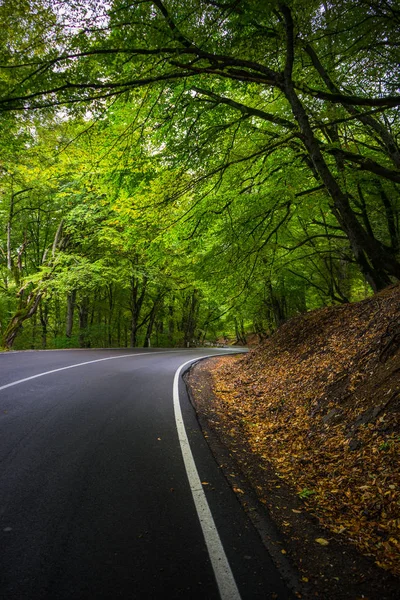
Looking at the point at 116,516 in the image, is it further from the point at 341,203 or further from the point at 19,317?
the point at 19,317

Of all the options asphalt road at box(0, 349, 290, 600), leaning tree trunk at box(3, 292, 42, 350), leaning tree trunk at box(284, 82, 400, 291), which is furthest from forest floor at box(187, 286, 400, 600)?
leaning tree trunk at box(3, 292, 42, 350)

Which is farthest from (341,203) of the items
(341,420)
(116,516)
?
(116,516)

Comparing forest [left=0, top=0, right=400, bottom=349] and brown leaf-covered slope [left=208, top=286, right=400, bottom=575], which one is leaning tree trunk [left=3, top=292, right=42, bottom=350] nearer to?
forest [left=0, top=0, right=400, bottom=349]

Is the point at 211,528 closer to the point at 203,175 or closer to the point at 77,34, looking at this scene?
the point at 77,34

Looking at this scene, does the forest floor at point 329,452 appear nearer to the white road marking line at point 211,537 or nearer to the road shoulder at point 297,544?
the road shoulder at point 297,544

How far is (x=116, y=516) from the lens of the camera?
314 cm

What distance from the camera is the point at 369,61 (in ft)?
25.1

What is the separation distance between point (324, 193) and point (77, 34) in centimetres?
692

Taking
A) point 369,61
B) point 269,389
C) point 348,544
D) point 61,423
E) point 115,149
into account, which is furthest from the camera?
point 269,389

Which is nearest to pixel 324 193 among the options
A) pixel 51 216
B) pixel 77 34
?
pixel 77 34

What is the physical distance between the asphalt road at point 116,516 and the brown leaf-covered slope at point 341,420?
1042mm

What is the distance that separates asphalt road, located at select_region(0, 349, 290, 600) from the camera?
7.79 feet

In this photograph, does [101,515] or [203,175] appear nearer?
[101,515]

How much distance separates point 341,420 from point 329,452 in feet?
2.48
